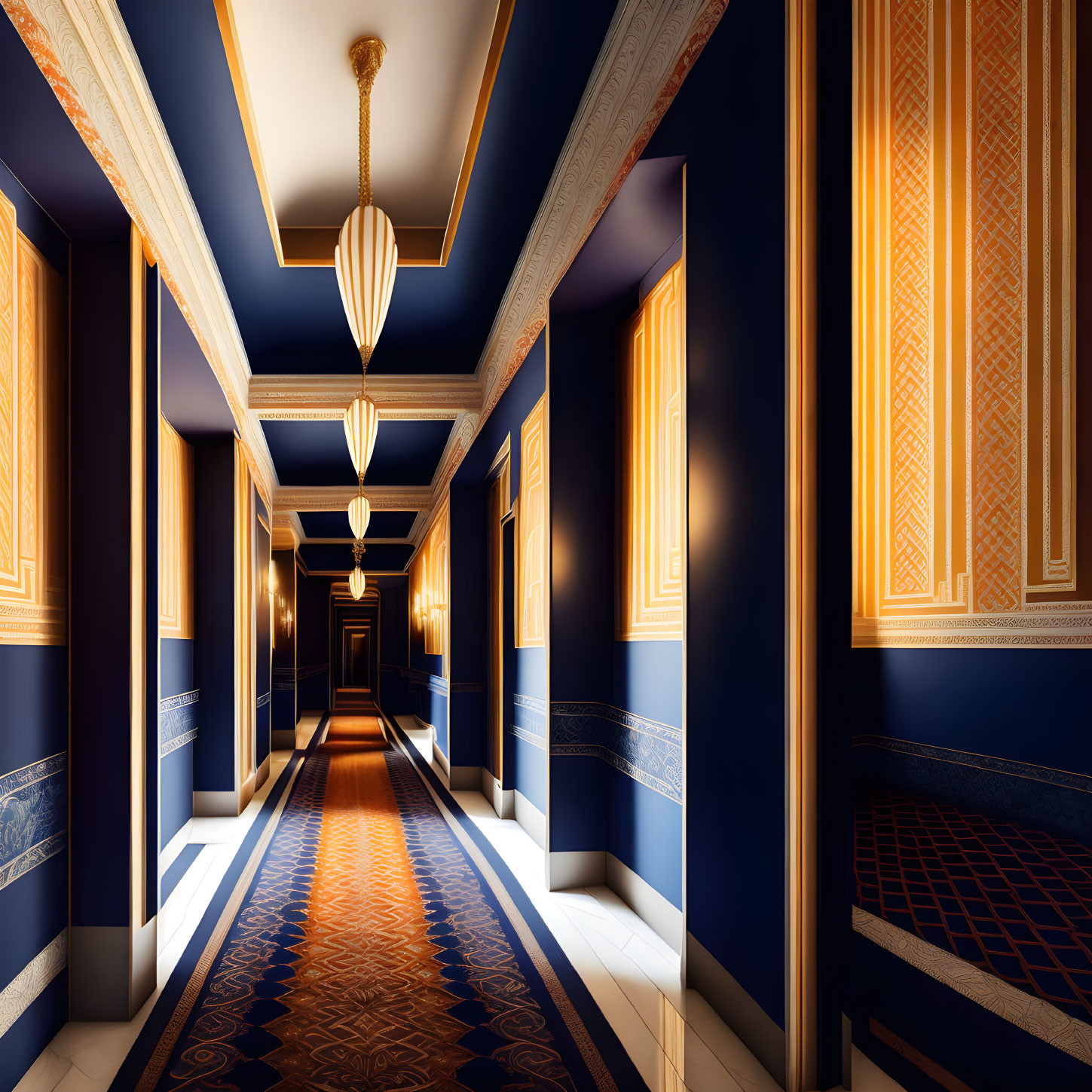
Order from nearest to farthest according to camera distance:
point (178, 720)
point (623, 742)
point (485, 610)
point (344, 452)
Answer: point (623, 742)
point (178, 720)
point (485, 610)
point (344, 452)

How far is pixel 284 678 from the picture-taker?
520 inches

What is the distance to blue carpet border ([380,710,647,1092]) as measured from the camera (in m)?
2.58

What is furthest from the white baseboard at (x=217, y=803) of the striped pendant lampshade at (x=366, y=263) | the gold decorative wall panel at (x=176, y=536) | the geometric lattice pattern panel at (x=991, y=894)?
the geometric lattice pattern panel at (x=991, y=894)

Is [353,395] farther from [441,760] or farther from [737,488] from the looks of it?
[737,488]

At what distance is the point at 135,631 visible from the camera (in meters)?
3.30

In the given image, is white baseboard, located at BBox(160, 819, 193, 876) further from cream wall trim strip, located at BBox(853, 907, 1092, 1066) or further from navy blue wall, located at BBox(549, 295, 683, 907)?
cream wall trim strip, located at BBox(853, 907, 1092, 1066)

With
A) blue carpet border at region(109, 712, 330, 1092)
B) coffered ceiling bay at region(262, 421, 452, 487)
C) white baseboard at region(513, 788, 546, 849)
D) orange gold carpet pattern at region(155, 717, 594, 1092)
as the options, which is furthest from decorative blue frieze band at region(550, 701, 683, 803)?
coffered ceiling bay at region(262, 421, 452, 487)

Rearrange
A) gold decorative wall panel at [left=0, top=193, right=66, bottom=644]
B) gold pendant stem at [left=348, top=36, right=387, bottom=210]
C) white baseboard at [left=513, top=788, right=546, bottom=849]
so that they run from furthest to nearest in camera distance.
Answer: white baseboard at [left=513, top=788, right=546, bottom=849] < gold pendant stem at [left=348, top=36, right=387, bottom=210] < gold decorative wall panel at [left=0, top=193, right=66, bottom=644]

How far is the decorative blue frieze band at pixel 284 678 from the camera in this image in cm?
1296

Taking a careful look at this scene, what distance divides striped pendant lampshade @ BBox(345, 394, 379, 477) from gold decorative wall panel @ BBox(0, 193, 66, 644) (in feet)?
6.90

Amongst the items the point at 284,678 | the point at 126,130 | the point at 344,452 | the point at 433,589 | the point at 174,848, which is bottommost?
the point at 174,848

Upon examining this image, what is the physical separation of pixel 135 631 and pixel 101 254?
154 centimetres

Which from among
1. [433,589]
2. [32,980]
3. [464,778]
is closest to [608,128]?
[32,980]

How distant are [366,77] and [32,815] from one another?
337 centimetres
